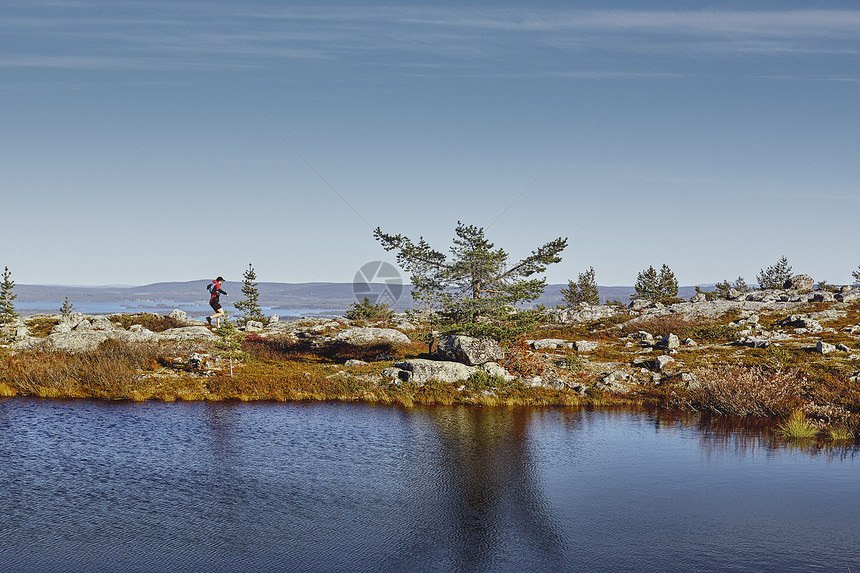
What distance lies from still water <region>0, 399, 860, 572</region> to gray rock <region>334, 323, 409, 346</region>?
2317 centimetres

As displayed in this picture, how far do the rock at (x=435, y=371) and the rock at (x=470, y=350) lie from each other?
4.07 feet

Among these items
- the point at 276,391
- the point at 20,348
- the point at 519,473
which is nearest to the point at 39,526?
the point at 519,473

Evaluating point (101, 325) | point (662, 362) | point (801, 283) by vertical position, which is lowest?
point (662, 362)

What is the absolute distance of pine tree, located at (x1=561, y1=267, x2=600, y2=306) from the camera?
11604 cm

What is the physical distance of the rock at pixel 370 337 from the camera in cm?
5288

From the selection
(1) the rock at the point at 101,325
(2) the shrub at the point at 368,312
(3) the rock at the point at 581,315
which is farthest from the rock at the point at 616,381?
(2) the shrub at the point at 368,312

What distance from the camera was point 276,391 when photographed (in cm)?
3712

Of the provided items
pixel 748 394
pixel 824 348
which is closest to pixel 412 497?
pixel 748 394

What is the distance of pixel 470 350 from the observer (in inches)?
1612

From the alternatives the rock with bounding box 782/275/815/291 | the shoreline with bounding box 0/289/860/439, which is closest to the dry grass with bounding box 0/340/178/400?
the shoreline with bounding box 0/289/860/439

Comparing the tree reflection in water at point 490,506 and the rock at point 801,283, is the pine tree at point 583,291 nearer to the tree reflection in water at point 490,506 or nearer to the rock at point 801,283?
the rock at point 801,283

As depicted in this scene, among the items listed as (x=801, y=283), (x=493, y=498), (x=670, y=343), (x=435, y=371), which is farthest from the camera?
(x=801, y=283)

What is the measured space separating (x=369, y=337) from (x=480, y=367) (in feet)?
53.6

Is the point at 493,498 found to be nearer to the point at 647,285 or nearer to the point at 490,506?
the point at 490,506
